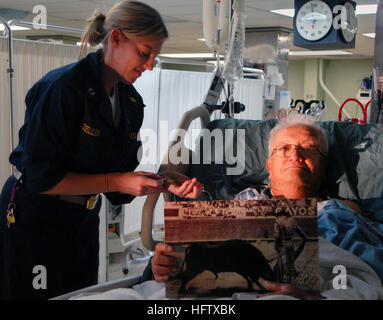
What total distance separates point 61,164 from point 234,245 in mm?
609

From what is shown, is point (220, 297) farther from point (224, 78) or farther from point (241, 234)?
point (224, 78)

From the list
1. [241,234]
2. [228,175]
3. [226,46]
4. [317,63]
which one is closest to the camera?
[241,234]

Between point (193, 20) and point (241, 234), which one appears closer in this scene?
point (241, 234)

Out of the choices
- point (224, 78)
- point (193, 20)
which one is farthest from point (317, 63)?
point (224, 78)

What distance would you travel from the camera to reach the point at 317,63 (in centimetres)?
1456

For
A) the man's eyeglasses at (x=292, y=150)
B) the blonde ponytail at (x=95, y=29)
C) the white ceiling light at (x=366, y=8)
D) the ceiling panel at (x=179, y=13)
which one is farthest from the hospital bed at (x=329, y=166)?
the white ceiling light at (x=366, y=8)

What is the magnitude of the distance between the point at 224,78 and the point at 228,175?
625 mm

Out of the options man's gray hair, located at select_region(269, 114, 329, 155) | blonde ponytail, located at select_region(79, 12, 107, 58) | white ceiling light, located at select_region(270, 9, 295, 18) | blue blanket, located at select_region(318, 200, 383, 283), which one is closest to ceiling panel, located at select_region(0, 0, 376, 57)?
white ceiling light, located at select_region(270, 9, 295, 18)

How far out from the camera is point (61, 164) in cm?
154

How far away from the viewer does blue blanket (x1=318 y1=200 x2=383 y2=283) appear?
1.69m

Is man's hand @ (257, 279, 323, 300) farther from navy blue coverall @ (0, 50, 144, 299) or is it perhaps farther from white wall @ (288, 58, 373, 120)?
white wall @ (288, 58, 373, 120)

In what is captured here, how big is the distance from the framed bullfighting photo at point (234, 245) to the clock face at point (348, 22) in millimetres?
4537

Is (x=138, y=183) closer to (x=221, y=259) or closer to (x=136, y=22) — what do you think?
(x=221, y=259)
